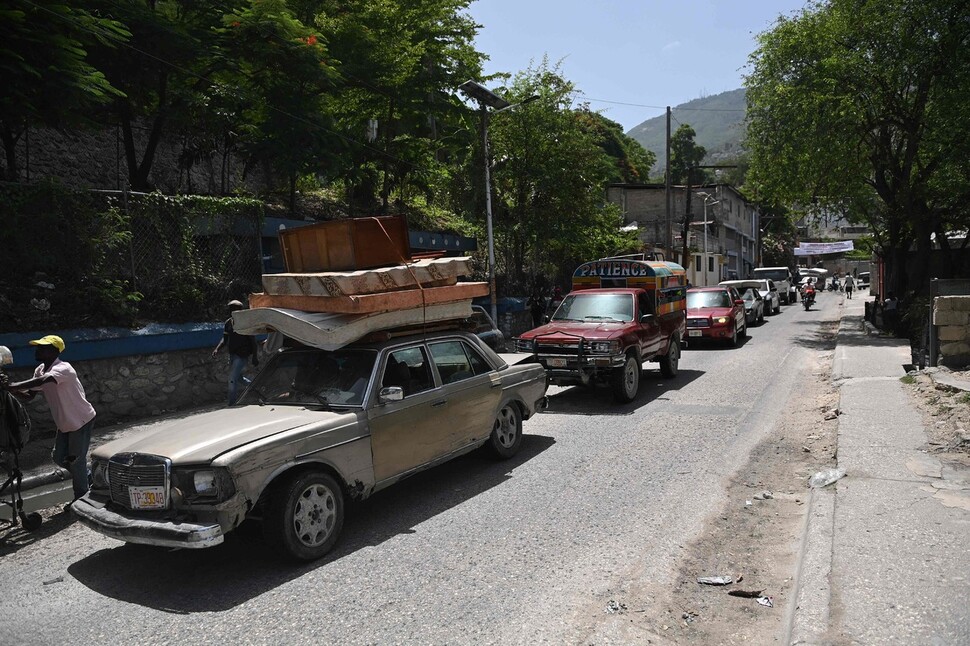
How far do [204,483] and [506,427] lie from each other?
12.1 ft

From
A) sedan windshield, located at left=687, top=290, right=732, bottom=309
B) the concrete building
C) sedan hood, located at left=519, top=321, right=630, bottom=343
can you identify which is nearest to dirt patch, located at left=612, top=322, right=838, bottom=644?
sedan hood, located at left=519, top=321, right=630, bottom=343

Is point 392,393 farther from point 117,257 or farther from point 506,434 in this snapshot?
point 117,257

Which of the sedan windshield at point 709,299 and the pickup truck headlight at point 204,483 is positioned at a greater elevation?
the sedan windshield at point 709,299

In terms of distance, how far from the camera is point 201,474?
4465mm

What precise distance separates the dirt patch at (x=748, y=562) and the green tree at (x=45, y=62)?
10003 mm

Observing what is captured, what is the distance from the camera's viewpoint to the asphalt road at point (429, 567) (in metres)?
3.97

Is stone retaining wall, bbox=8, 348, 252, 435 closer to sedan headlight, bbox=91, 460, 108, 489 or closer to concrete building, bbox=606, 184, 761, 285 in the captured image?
sedan headlight, bbox=91, 460, 108, 489

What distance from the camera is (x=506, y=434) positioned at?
745 cm

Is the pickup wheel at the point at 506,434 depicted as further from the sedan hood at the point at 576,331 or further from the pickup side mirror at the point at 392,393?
the sedan hood at the point at 576,331

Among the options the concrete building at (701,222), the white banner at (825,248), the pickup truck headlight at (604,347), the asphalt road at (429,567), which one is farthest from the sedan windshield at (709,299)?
the white banner at (825,248)

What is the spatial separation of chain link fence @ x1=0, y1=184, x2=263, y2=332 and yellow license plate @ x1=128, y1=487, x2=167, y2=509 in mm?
6058

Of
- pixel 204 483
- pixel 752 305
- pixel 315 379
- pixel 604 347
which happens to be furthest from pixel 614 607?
pixel 752 305

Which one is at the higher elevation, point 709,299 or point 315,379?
point 709,299

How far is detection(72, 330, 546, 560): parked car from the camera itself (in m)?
4.48
